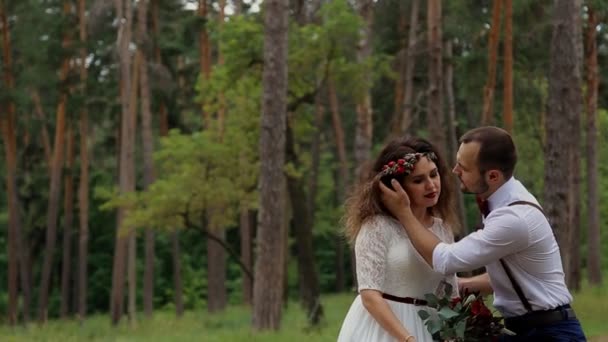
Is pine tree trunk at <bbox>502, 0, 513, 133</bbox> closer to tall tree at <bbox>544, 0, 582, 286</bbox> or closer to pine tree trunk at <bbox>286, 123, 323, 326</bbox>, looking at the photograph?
pine tree trunk at <bbox>286, 123, 323, 326</bbox>

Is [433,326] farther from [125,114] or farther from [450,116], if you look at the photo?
[125,114]

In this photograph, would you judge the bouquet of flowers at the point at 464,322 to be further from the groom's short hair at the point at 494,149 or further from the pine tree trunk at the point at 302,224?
the pine tree trunk at the point at 302,224

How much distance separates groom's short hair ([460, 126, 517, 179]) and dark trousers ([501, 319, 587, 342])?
28.1 inches

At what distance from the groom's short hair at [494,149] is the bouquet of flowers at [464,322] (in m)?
0.66

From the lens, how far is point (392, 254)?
17.3 feet

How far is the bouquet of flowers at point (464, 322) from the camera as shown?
5086 millimetres

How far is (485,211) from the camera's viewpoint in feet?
16.8

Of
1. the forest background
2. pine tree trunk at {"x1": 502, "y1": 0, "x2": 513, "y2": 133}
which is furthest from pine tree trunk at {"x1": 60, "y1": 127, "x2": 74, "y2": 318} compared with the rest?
pine tree trunk at {"x1": 502, "y1": 0, "x2": 513, "y2": 133}

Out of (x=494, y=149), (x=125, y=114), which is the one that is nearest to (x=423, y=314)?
(x=494, y=149)

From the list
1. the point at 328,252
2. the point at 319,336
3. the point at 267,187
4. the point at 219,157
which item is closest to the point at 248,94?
the point at 219,157

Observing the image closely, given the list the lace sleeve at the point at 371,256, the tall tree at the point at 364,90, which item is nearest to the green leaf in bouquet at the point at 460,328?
the lace sleeve at the point at 371,256

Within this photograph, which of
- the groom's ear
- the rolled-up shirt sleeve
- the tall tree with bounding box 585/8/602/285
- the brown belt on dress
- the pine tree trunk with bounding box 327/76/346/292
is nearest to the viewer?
the rolled-up shirt sleeve

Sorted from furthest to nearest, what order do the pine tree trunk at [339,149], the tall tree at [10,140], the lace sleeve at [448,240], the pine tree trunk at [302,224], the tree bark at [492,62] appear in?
the tall tree at [10,140] < the pine tree trunk at [339,149] < the pine tree trunk at [302,224] < the tree bark at [492,62] < the lace sleeve at [448,240]

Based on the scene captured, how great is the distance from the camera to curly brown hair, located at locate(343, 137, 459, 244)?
17.2 ft
